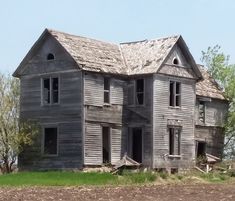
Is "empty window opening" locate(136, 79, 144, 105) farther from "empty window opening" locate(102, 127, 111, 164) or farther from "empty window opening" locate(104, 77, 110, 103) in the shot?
"empty window opening" locate(102, 127, 111, 164)

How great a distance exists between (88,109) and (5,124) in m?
8.16

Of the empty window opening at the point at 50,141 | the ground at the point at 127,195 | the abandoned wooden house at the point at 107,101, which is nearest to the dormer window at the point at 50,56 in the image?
the abandoned wooden house at the point at 107,101

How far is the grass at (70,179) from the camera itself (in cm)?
3703

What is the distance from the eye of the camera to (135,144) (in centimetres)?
4806

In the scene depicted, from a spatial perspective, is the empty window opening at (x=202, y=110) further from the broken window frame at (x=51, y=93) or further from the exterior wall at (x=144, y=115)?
the broken window frame at (x=51, y=93)

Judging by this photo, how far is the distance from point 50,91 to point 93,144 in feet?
15.2

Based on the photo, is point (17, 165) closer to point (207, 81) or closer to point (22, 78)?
point (22, 78)

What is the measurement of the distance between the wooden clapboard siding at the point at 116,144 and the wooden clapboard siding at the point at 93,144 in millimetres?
1143

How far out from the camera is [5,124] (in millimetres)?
49969

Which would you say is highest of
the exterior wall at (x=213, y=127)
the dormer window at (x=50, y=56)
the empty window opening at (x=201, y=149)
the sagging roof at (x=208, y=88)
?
the dormer window at (x=50, y=56)

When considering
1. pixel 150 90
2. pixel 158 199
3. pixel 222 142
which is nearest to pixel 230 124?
pixel 222 142

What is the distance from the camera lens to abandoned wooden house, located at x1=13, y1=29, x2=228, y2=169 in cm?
4488

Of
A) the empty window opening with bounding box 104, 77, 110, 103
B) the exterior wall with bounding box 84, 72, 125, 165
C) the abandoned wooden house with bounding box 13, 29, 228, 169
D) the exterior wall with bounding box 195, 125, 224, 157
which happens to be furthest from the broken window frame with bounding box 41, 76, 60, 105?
the exterior wall with bounding box 195, 125, 224, 157

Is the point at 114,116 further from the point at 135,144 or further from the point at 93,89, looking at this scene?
the point at 135,144
